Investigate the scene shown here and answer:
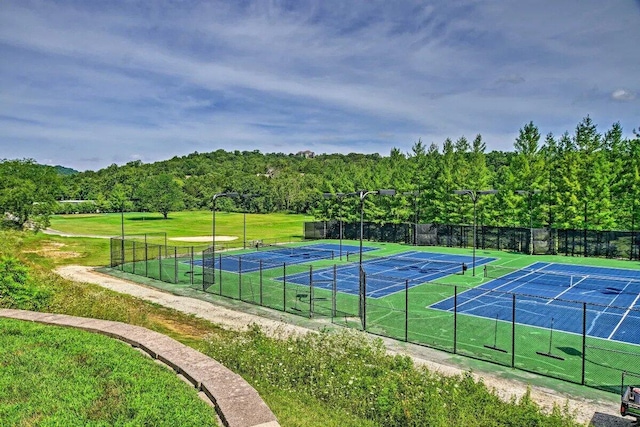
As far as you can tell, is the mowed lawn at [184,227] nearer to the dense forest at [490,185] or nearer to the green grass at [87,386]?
the dense forest at [490,185]

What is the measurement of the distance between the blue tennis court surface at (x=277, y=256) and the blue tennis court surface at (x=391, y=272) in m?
4.32

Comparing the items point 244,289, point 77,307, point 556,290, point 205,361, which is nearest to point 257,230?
point 244,289

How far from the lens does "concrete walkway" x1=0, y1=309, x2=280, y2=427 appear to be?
21.8ft

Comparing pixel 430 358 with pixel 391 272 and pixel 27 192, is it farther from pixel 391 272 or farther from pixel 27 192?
pixel 27 192

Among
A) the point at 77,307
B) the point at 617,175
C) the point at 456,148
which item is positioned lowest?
the point at 77,307

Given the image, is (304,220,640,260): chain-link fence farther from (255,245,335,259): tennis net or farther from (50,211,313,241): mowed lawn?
(50,211,313,241): mowed lawn

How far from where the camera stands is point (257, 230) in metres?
80.7

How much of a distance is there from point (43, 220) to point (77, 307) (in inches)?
1772

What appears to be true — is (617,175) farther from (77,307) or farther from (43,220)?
(43,220)

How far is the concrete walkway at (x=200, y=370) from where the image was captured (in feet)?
21.8

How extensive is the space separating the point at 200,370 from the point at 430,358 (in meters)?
11.0

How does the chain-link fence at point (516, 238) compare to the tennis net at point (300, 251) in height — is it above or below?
above

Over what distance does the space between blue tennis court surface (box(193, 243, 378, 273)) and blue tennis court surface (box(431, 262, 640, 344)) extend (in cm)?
1597

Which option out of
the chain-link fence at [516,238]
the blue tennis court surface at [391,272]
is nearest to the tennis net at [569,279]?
the blue tennis court surface at [391,272]
